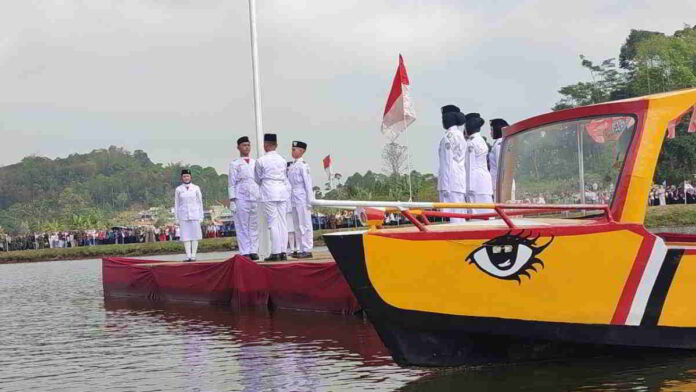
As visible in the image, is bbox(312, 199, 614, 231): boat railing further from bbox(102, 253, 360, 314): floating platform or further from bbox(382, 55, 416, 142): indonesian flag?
bbox(382, 55, 416, 142): indonesian flag

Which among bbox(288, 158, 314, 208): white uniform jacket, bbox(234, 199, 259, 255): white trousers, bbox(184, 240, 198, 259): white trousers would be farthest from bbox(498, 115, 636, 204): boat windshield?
bbox(184, 240, 198, 259): white trousers

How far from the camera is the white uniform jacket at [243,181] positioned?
18.1 metres

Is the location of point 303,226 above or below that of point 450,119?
→ below

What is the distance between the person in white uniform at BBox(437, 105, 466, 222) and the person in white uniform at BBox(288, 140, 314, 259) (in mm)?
3345

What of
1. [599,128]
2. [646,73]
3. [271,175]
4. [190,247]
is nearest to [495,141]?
[271,175]

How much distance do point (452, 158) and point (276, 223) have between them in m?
3.52

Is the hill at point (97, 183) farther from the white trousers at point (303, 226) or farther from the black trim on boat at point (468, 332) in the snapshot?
the black trim on boat at point (468, 332)

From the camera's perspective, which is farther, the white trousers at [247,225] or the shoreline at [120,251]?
the shoreline at [120,251]

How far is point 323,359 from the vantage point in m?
9.93

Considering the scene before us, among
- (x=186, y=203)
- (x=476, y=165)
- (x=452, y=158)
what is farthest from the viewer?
(x=186, y=203)

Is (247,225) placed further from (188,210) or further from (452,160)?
(452,160)

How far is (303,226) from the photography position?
1778cm

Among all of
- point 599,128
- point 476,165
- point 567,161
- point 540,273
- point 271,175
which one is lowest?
point 540,273

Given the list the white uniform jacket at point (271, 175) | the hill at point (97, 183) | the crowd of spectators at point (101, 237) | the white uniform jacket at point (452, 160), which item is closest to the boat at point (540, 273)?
the white uniform jacket at point (452, 160)
